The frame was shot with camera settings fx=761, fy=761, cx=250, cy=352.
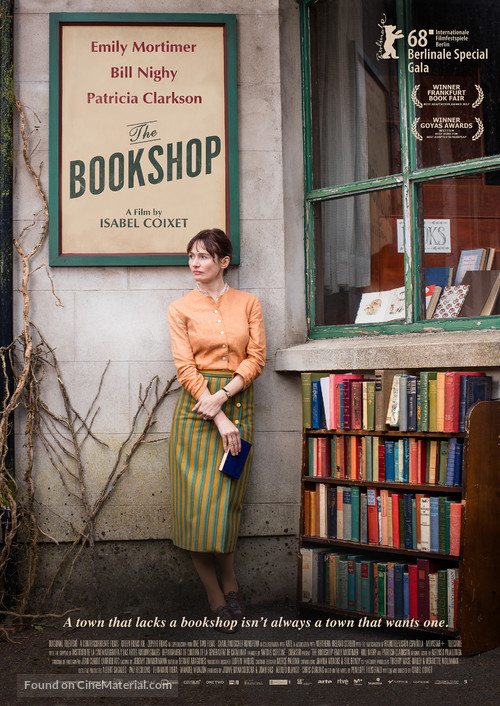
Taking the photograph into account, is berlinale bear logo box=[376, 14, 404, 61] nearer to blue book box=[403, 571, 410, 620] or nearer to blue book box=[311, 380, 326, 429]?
blue book box=[311, 380, 326, 429]

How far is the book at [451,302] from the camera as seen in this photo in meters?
3.87

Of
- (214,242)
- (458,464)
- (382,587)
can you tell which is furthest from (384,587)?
(214,242)

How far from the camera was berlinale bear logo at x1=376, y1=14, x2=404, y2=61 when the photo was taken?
413 centimetres

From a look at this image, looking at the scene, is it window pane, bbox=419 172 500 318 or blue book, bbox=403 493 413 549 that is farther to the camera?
window pane, bbox=419 172 500 318

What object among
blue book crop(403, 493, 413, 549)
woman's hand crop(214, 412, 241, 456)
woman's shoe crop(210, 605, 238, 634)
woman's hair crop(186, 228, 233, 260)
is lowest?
woman's shoe crop(210, 605, 238, 634)

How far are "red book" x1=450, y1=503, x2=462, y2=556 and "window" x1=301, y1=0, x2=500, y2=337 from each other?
935 mm

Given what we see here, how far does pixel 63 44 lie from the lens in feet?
14.0

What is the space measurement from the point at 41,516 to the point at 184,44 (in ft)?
9.05

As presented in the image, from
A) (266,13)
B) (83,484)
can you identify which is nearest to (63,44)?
(266,13)

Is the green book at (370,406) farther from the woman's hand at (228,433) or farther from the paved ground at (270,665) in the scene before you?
the paved ground at (270,665)

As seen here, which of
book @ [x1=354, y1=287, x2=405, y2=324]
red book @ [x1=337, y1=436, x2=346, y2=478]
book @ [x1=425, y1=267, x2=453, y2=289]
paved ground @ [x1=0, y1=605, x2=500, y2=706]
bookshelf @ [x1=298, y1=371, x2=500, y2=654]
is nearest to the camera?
paved ground @ [x1=0, y1=605, x2=500, y2=706]

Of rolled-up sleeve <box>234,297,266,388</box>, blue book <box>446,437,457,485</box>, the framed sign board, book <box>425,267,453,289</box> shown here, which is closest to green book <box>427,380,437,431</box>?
blue book <box>446,437,457,485</box>

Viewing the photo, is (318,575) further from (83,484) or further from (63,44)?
(63,44)

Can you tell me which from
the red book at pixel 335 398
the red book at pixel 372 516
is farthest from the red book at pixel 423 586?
the red book at pixel 335 398
